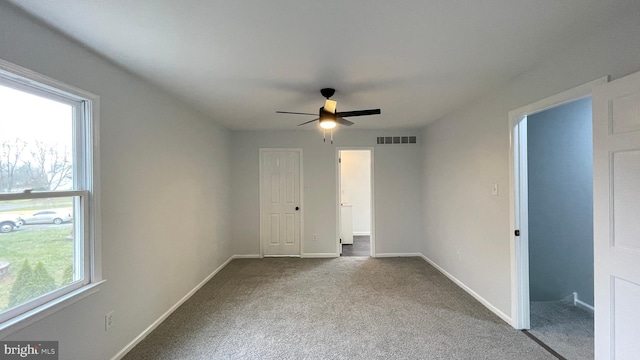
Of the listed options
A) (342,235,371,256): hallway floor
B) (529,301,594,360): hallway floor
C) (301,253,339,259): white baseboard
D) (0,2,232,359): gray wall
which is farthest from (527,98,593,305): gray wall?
(0,2,232,359): gray wall

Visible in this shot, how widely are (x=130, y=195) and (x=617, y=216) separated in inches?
137

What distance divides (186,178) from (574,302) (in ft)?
15.6

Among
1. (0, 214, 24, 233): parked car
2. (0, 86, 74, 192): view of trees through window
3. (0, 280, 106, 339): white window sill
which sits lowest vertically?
(0, 280, 106, 339): white window sill

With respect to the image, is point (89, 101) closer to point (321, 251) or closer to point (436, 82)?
point (436, 82)

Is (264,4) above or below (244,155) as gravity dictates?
above

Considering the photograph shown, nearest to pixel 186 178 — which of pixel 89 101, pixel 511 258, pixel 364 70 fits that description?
pixel 89 101

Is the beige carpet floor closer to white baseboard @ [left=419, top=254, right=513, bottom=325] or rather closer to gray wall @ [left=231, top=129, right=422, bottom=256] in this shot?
white baseboard @ [left=419, top=254, right=513, bottom=325]

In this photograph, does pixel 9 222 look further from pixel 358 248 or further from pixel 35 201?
pixel 358 248

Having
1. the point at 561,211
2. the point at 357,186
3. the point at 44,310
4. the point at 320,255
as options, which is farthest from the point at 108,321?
the point at 357,186

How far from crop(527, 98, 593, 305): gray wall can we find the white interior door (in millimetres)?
1536

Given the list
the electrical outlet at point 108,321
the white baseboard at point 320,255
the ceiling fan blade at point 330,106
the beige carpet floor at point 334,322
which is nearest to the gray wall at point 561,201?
the beige carpet floor at point 334,322

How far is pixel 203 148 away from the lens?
3855 mm

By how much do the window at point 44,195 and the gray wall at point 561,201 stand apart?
428cm

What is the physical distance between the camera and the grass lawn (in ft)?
4.86
